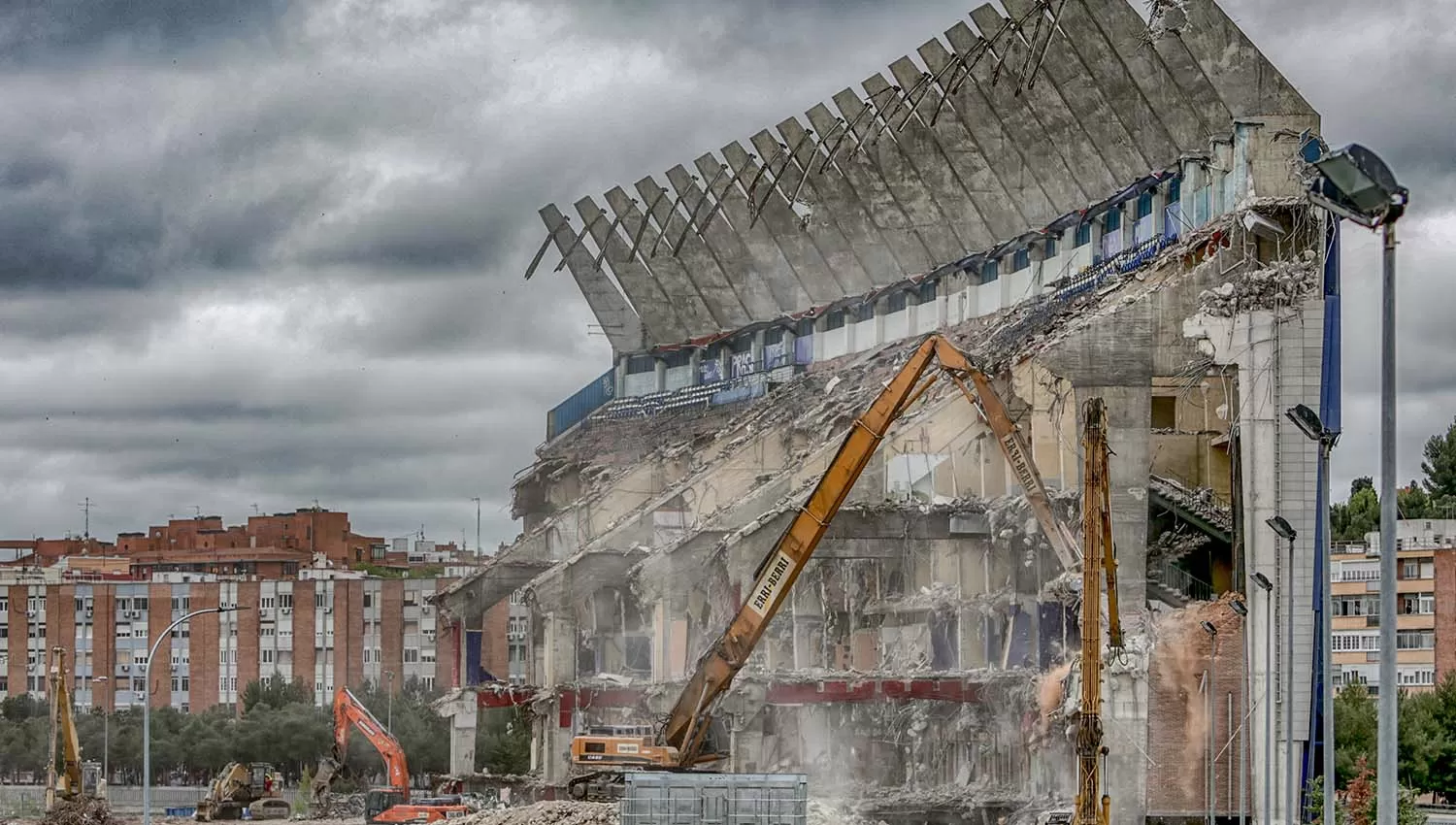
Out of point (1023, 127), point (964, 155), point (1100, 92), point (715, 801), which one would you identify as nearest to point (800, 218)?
point (964, 155)

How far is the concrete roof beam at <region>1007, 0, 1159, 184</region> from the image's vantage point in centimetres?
6562

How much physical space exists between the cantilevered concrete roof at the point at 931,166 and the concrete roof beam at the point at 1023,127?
7 cm

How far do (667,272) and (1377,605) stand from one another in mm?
31864

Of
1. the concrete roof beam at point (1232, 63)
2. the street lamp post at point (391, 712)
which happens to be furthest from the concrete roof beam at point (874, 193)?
the street lamp post at point (391, 712)

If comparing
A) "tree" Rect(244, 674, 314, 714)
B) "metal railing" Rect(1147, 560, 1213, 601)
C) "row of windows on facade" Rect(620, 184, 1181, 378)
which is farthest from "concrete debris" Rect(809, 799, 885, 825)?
"tree" Rect(244, 674, 314, 714)

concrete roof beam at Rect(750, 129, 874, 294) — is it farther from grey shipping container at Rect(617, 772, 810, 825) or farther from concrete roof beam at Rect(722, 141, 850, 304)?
grey shipping container at Rect(617, 772, 810, 825)

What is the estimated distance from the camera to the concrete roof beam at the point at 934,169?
254 feet

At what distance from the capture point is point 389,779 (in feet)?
228

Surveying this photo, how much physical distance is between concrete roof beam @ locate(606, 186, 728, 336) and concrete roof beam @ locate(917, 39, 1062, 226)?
22.5 meters

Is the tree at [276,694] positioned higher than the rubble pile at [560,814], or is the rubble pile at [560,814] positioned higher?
the rubble pile at [560,814]

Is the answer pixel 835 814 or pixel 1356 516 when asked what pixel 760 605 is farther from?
pixel 1356 516

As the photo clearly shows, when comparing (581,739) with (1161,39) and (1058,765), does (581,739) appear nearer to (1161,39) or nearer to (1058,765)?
(1058,765)

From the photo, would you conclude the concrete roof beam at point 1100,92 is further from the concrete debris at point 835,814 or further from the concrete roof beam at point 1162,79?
the concrete debris at point 835,814

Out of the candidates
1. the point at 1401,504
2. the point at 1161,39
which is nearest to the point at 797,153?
the point at 1161,39
